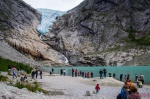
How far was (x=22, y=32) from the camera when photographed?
152m

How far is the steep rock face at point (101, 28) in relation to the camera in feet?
562

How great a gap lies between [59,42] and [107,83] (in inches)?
5100

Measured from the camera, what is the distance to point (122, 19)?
185750 mm

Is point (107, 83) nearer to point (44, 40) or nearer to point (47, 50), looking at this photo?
point (47, 50)

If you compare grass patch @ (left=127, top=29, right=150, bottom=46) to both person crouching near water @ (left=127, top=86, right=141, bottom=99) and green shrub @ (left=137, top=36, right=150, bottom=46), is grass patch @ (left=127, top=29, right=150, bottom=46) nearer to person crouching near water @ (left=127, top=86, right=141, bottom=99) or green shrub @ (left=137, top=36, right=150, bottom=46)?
green shrub @ (left=137, top=36, right=150, bottom=46)

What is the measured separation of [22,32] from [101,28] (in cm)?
5657

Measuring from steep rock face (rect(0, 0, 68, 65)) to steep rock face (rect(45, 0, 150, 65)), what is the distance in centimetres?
1549

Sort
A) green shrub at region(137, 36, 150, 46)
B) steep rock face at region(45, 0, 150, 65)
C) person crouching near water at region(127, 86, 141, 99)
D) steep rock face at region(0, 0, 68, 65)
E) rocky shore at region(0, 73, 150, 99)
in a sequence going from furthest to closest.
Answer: steep rock face at region(45, 0, 150, 65) → green shrub at region(137, 36, 150, 46) → steep rock face at region(0, 0, 68, 65) → rocky shore at region(0, 73, 150, 99) → person crouching near water at region(127, 86, 141, 99)

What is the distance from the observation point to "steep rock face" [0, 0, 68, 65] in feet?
462

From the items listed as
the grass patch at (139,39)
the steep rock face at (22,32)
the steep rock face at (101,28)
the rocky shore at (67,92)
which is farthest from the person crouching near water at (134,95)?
the grass patch at (139,39)

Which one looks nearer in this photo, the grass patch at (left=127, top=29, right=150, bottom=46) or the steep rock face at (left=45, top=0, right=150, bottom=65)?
the grass patch at (left=127, top=29, right=150, bottom=46)

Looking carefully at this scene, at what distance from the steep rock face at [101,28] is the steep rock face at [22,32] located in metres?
15.5

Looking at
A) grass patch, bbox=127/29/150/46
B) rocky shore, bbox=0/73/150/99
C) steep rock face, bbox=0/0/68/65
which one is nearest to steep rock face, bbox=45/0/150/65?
grass patch, bbox=127/29/150/46

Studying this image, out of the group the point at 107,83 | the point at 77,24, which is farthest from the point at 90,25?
the point at 107,83
